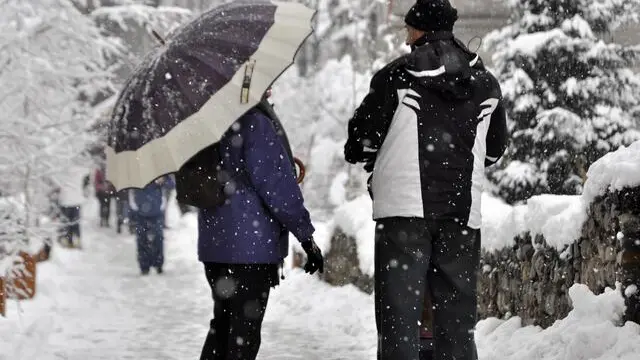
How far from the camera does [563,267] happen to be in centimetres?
692

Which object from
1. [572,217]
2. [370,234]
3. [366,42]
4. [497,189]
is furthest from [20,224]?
[366,42]

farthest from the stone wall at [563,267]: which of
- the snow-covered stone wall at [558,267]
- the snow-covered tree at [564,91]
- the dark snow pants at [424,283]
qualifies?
the snow-covered tree at [564,91]

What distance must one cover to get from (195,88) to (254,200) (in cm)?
58

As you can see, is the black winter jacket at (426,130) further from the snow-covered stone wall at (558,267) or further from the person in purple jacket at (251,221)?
the snow-covered stone wall at (558,267)

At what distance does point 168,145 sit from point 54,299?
6.98m

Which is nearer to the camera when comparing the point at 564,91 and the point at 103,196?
the point at 564,91

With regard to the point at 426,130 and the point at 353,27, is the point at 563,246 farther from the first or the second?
the point at 353,27

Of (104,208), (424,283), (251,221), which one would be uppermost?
(251,221)

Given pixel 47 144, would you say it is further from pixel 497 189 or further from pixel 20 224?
pixel 497 189

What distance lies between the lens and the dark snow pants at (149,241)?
14.2 metres

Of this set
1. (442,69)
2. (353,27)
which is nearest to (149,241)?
(442,69)

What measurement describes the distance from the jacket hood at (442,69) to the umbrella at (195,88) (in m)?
0.61

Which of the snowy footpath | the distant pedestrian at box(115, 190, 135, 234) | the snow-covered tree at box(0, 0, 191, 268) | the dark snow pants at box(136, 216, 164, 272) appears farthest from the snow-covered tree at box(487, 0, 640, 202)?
the distant pedestrian at box(115, 190, 135, 234)

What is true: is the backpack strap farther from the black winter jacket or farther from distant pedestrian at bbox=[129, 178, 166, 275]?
distant pedestrian at bbox=[129, 178, 166, 275]
